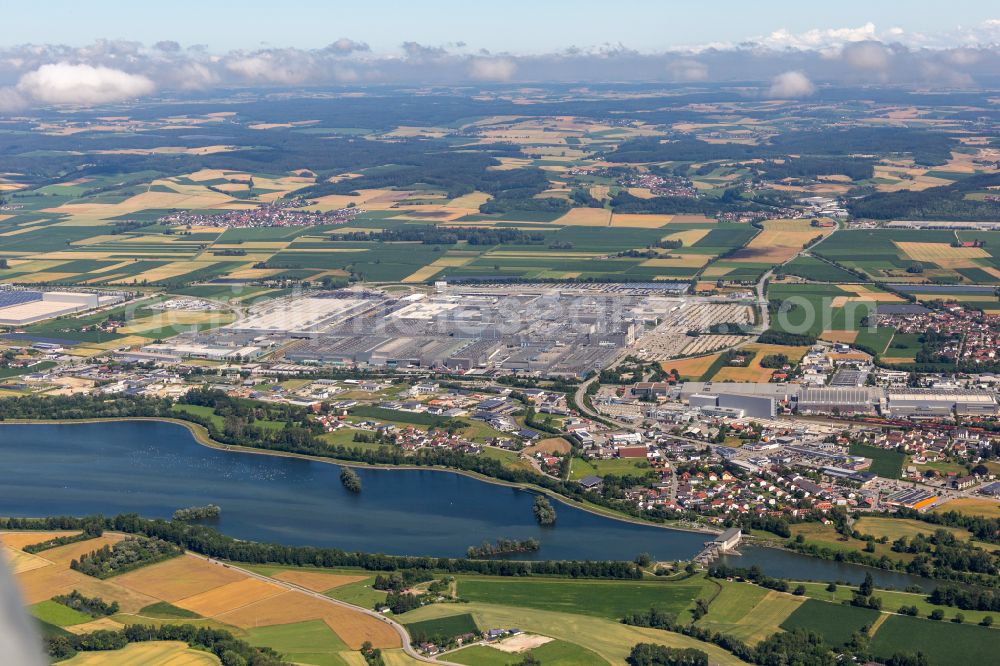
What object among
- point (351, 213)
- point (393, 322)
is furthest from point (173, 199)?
point (393, 322)

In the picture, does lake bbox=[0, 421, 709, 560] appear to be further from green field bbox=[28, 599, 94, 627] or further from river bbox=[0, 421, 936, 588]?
green field bbox=[28, 599, 94, 627]

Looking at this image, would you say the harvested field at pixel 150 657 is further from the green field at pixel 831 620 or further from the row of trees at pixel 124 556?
the green field at pixel 831 620

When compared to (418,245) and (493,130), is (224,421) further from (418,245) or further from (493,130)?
(493,130)

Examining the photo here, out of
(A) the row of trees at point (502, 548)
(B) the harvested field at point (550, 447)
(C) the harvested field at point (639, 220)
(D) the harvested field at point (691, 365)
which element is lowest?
(A) the row of trees at point (502, 548)

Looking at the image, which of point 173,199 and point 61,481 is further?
point 173,199

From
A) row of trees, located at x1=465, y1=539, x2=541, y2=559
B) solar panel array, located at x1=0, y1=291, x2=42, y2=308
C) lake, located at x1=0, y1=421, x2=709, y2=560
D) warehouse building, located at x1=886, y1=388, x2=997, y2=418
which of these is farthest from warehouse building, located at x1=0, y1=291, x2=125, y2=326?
warehouse building, located at x1=886, y1=388, x2=997, y2=418

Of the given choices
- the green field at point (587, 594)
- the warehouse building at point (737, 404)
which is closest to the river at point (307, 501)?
the green field at point (587, 594)
